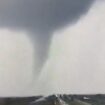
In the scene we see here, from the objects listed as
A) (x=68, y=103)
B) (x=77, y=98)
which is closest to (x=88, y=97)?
(x=77, y=98)

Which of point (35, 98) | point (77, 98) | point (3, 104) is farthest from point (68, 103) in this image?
point (3, 104)

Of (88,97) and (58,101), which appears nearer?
(58,101)

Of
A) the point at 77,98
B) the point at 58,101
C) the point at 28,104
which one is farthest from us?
the point at 77,98

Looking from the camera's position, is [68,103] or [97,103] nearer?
[68,103]

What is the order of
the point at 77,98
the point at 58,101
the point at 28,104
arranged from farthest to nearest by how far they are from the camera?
the point at 77,98 < the point at 28,104 < the point at 58,101

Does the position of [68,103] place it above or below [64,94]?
below

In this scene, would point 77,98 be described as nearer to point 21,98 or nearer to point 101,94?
point 101,94

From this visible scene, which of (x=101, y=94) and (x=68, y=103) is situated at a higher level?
(x=101, y=94)

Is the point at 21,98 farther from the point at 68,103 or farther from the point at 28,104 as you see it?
the point at 68,103
